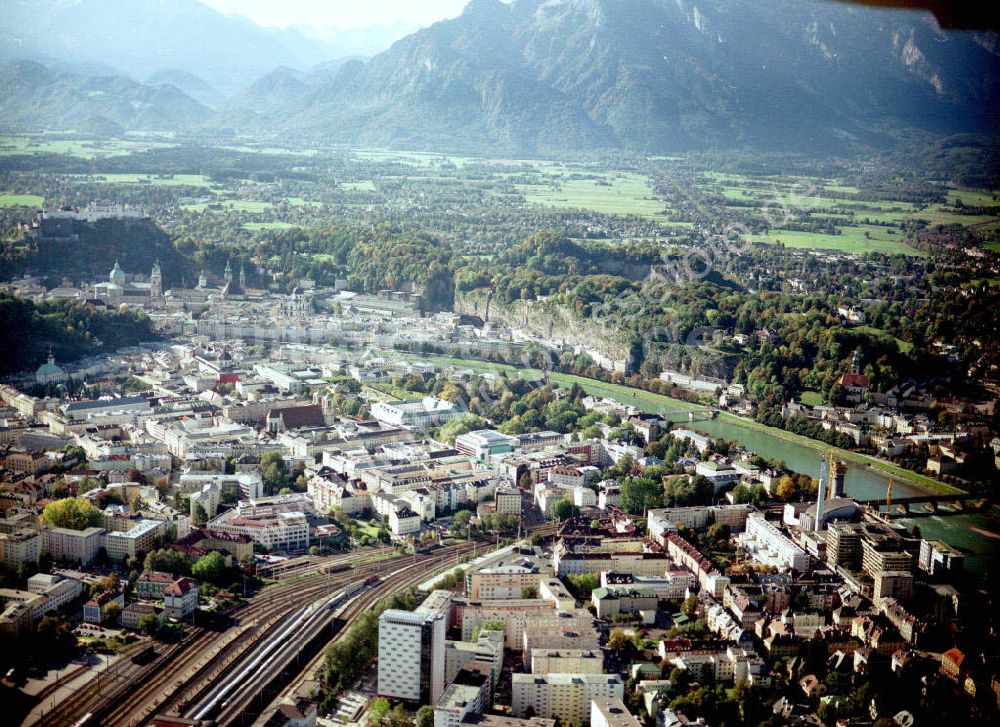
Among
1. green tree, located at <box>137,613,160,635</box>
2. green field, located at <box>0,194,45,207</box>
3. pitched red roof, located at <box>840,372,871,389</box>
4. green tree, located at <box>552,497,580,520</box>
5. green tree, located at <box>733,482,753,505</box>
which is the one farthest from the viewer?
green field, located at <box>0,194,45,207</box>

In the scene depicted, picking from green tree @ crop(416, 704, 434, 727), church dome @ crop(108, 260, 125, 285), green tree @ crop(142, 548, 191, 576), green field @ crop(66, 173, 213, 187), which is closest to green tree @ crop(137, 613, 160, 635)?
green tree @ crop(142, 548, 191, 576)

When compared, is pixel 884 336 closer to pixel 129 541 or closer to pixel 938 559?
pixel 938 559

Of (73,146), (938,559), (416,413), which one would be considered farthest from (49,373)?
(73,146)

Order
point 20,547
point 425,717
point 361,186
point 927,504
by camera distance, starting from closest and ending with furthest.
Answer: point 425,717 < point 20,547 < point 927,504 < point 361,186

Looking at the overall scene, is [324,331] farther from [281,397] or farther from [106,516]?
[106,516]

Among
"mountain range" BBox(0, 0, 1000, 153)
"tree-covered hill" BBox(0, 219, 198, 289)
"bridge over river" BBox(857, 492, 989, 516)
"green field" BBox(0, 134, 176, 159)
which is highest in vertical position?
"mountain range" BBox(0, 0, 1000, 153)

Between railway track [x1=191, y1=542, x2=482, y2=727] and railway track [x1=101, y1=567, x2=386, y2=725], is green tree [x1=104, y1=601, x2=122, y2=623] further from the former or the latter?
railway track [x1=191, y1=542, x2=482, y2=727]
